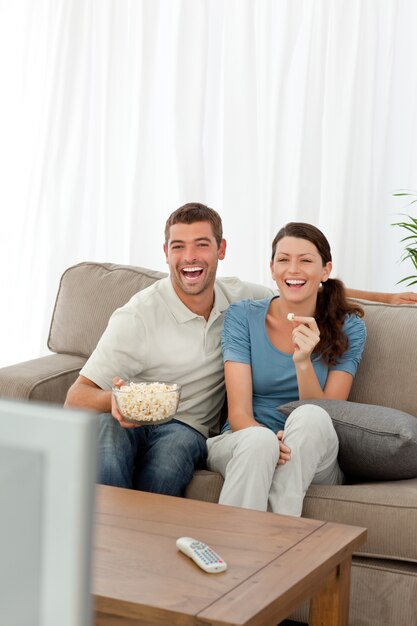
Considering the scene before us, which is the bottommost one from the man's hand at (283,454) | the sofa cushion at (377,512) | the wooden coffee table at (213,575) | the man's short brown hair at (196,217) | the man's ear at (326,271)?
the sofa cushion at (377,512)

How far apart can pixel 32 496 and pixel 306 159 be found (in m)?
3.75

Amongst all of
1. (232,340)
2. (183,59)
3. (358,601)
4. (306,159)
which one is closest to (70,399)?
(232,340)

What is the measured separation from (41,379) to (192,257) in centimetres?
58

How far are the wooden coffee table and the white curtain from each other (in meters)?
2.20

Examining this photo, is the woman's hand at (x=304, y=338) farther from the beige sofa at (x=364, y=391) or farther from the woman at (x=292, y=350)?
the beige sofa at (x=364, y=391)

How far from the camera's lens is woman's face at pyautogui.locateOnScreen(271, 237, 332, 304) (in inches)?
109

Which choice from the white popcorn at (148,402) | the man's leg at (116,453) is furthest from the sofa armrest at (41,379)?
the white popcorn at (148,402)

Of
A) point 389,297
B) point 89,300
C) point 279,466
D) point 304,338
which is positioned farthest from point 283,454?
point 89,300

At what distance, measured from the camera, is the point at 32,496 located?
513mm

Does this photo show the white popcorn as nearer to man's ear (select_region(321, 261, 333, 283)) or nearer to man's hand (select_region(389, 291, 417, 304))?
man's ear (select_region(321, 261, 333, 283))

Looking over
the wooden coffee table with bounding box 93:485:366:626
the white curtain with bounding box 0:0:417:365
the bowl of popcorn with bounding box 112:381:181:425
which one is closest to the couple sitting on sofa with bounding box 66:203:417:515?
the bowl of popcorn with bounding box 112:381:181:425

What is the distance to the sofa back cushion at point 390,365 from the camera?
2791mm

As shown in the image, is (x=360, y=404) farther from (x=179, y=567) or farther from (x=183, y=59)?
(x=183, y=59)

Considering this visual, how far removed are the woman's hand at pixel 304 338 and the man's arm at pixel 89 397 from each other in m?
0.51
